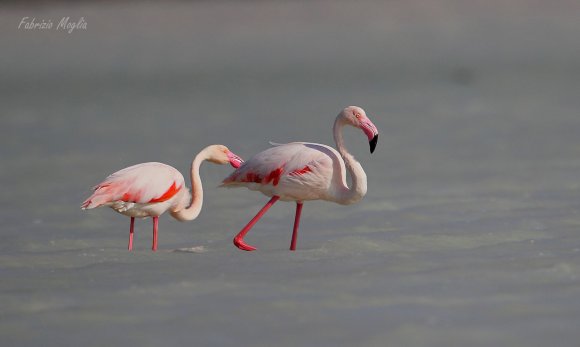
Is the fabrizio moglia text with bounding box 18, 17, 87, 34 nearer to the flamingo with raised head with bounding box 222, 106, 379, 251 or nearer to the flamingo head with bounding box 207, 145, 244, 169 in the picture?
the flamingo head with bounding box 207, 145, 244, 169

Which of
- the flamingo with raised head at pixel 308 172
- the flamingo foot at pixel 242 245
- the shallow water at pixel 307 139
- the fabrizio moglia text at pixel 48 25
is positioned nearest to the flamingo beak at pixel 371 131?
the flamingo with raised head at pixel 308 172

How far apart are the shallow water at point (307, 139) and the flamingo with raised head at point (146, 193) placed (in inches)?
10.1

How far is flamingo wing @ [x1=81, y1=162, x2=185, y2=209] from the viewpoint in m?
6.75

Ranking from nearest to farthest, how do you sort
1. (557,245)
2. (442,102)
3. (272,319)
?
(272,319)
(557,245)
(442,102)

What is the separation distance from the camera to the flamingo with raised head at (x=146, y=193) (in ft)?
22.2

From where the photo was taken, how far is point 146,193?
689 centimetres

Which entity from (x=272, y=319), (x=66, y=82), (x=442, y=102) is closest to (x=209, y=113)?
(x=442, y=102)

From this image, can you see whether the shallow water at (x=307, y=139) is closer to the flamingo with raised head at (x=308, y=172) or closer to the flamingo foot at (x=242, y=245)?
the flamingo foot at (x=242, y=245)

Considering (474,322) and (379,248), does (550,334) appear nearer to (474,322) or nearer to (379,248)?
(474,322)

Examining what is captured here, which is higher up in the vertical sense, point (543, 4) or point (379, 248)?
point (543, 4)

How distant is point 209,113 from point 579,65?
5534mm

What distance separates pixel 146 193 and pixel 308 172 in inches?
35.2

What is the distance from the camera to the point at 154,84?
18.1m

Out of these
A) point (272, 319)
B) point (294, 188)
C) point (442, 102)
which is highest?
point (442, 102)
